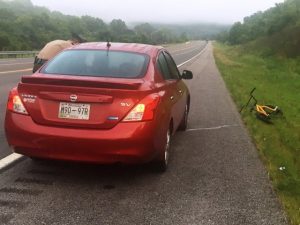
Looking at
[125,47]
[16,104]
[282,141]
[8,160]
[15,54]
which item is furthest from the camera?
[15,54]

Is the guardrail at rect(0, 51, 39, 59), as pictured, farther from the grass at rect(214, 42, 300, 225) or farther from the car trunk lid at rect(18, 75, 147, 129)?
the car trunk lid at rect(18, 75, 147, 129)

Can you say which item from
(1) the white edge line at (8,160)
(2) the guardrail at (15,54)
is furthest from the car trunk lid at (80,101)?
(2) the guardrail at (15,54)

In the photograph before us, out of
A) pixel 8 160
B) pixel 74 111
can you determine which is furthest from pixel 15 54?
pixel 74 111

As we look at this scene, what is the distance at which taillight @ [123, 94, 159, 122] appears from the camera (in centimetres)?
518

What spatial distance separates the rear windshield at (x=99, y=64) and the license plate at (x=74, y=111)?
0.84 meters

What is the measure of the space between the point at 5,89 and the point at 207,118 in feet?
19.8

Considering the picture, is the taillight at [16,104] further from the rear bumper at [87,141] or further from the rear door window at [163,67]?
the rear door window at [163,67]

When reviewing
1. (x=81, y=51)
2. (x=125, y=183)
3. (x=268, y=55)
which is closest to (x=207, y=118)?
(x=81, y=51)

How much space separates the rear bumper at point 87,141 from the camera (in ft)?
16.6

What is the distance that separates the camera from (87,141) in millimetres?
5047

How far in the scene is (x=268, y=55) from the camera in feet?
135

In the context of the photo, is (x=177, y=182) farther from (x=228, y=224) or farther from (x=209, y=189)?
(x=228, y=224)

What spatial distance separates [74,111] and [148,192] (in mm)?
1125

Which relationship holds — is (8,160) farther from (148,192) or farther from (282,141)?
(282,141)
